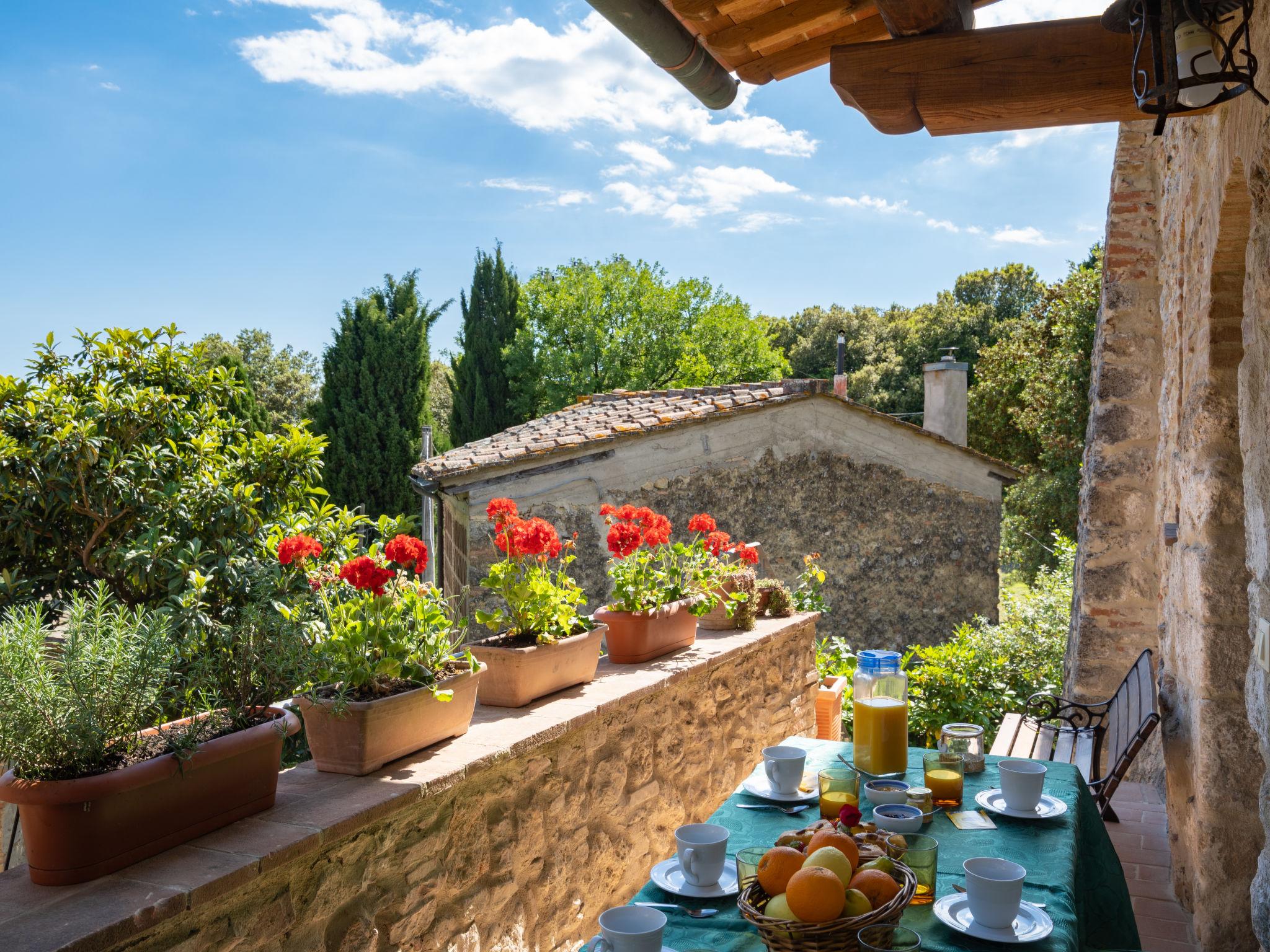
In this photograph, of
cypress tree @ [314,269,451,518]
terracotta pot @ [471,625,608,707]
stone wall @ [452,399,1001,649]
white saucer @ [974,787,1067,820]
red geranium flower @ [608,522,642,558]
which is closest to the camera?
white saucer @ [974,787,1067,820]

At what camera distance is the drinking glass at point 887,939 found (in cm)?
130

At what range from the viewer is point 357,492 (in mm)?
18359

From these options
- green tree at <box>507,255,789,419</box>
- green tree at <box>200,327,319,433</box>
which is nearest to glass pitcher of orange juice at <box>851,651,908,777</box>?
green tree at <box>507,255,789,419</box>

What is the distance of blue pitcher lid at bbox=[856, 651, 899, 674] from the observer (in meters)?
2.60

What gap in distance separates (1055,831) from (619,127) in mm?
35820

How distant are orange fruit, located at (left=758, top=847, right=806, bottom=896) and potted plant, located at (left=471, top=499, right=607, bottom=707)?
1.34 metres

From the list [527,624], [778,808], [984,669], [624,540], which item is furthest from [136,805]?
[984,669]

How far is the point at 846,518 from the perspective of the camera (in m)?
9.25

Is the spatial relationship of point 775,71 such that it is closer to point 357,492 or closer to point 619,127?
point 357,492

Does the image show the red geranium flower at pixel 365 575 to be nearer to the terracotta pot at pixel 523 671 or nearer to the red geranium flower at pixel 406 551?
the red geranium flower at pixel 406 551

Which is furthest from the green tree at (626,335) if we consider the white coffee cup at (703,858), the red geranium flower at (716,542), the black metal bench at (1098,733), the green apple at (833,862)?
the green apple at (833,862)

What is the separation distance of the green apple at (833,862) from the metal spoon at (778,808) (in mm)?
774

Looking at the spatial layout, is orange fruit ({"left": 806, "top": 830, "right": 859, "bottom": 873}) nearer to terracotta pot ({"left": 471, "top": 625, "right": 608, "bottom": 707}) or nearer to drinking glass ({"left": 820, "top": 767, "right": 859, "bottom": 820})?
drinking glass ({"left": 820, "top": 767, "right": 859, "bottom": 820})

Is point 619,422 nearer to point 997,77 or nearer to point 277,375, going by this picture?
point 997,77
